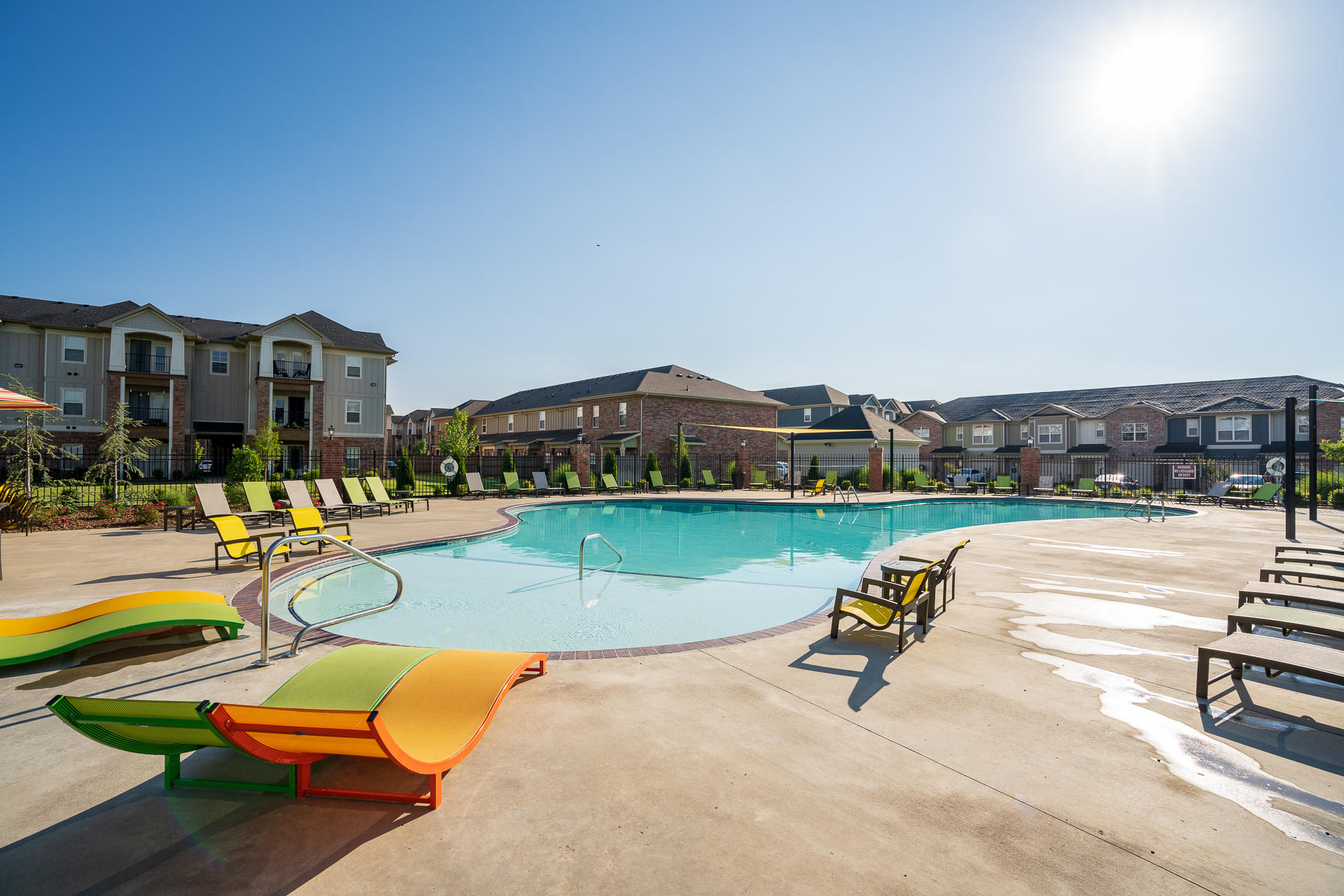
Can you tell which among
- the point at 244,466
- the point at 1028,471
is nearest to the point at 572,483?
the point at 244,466

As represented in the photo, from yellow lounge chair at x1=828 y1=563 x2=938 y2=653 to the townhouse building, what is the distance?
34.0 m

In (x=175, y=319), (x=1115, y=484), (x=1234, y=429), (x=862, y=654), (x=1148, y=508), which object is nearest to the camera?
(x=862, y=654)

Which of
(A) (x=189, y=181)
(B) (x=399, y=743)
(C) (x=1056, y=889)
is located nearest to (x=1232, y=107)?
(C) (x=1056, y=889)

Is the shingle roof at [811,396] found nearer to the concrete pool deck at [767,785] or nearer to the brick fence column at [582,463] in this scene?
the brick fence column at [582,463]

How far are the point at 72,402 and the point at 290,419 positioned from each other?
9.48m

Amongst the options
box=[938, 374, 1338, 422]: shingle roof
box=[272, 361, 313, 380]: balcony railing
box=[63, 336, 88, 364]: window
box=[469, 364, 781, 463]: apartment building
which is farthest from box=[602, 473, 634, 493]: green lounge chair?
box=[938, 374, 1338, 422]: shingle roof

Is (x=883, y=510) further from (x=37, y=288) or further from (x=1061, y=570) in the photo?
(x=37, y=288)

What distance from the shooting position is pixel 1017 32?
1016cm

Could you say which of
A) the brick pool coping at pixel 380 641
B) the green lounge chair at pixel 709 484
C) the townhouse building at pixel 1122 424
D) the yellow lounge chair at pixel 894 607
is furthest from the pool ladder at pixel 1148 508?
the green lounge chair at pixel 709 484

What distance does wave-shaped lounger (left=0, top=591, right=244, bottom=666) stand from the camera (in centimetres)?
467

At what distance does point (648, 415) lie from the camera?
114ft

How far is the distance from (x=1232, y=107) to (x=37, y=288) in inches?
1886

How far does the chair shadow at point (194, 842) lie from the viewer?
231 centimetres

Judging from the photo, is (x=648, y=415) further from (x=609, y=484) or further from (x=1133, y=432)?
(x=1133, y=432)
